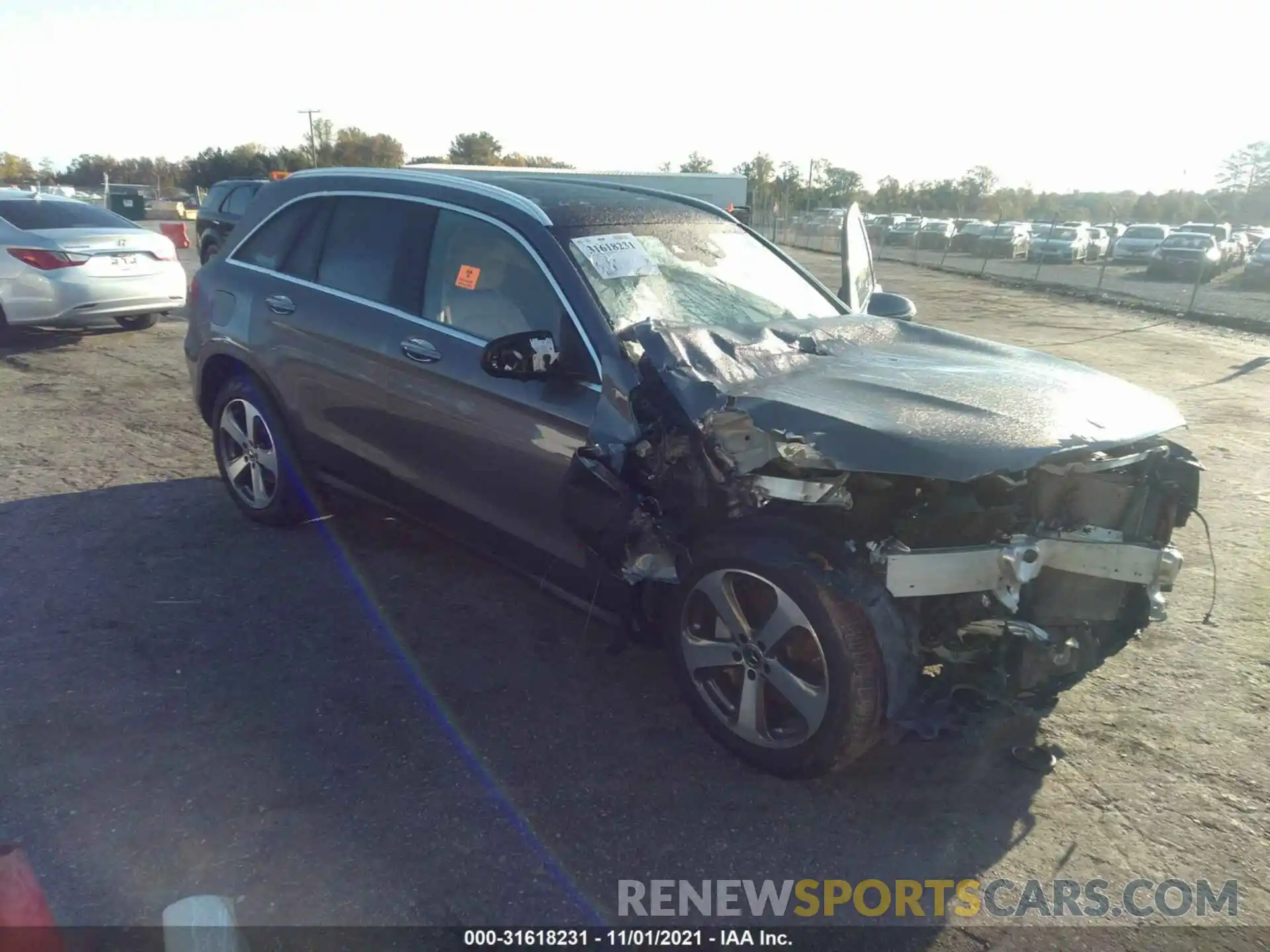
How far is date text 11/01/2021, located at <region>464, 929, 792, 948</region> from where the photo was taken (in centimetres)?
264

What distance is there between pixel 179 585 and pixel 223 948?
2853 mm

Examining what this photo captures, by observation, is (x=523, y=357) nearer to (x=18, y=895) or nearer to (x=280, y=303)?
(x=280, y=303)

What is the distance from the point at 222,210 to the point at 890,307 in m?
14.2

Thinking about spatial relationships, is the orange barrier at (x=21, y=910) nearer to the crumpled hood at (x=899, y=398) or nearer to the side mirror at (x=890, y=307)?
the crumpled hood at (x=899, y=398)

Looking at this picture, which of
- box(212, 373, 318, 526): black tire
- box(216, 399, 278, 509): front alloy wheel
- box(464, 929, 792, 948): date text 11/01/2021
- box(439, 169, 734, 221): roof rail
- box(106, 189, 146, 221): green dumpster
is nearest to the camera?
box(464, 929, 792, 948): date text 11/01/2021

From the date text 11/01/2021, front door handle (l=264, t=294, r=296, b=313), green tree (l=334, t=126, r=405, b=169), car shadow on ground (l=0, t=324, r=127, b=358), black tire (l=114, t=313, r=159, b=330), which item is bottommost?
the date text 11/01/2021

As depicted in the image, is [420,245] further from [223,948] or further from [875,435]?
[223,948]

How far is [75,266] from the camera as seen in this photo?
10.0 m

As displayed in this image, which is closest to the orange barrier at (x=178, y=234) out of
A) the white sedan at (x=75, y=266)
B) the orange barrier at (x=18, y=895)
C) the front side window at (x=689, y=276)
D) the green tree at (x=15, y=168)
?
the white sedan at (x=75, y=266)

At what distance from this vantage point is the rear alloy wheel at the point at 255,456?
509 centimetres

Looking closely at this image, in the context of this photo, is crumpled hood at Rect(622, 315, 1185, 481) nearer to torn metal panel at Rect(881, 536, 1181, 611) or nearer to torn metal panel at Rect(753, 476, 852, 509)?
torn metal panel at Rect(753, 476, 852, 509)

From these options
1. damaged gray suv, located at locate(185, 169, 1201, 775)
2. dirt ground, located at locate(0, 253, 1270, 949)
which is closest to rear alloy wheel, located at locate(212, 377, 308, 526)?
dirt ground, located at locate(0, 253, 1270, 949)

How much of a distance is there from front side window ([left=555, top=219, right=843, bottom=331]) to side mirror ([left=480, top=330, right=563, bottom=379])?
0.84ft

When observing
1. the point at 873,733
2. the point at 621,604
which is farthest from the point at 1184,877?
the point at 621,604
